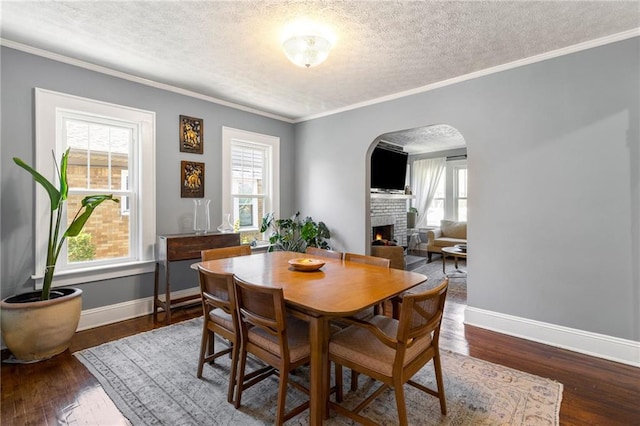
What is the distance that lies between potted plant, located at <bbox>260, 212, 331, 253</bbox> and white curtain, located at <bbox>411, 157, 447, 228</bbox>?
3.77 m

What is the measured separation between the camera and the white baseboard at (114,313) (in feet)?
10.2

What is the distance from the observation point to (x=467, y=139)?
3.33 metres

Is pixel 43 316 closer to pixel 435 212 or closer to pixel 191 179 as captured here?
pixel 191 179

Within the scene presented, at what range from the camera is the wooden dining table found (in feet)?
5.09

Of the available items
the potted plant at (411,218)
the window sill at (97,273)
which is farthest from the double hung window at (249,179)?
the potted plant at (411,218)

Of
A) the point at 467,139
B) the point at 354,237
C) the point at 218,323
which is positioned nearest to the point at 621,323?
the point at 467,139

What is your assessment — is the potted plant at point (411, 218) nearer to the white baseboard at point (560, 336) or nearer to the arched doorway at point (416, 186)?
the arched doorway at point (416, 186)

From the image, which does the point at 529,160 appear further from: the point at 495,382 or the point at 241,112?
the point at 241,112

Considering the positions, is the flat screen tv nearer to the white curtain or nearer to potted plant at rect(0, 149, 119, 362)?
the white curtain

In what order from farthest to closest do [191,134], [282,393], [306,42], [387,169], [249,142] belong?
[387,169] → [249,142] → [191,134] → [306,42] → [282,393]

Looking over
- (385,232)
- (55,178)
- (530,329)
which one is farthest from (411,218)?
(55,178)

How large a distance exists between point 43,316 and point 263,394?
6.18 ft

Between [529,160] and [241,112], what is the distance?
363cm

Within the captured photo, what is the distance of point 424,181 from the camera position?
758cm
